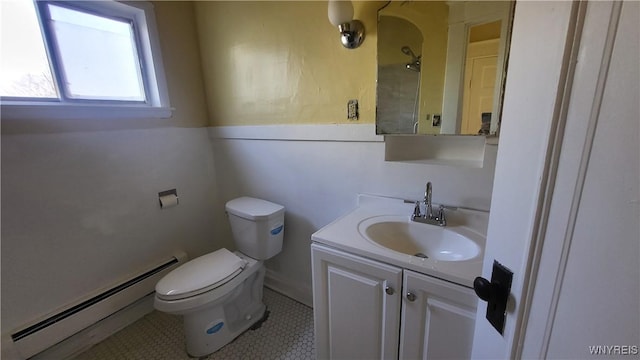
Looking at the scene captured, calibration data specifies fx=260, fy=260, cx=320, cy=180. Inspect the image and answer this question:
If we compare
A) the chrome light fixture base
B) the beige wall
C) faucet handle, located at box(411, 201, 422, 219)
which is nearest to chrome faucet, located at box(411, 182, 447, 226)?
faucet handle, located at box(411, 201, 422, 219)

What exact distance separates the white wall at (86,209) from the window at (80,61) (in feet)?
0.48

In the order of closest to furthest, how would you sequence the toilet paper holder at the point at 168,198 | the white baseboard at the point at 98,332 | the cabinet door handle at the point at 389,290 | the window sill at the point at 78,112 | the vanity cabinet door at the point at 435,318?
the vanity cabinet door at the point at 435,318 → the cabinet door handle at the point at 389,290 → the window sill at the point at 78,112 → the white baseboard at the point at 98,332 → the toilet paper holder at the point at 168,198

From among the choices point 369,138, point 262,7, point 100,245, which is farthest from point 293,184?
point 100,245

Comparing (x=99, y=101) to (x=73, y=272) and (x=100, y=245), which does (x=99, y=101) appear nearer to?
(x=100, y=245)

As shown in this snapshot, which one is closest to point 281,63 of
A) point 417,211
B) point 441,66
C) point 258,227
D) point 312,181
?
point 312,181

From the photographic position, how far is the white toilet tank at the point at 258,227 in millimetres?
1551

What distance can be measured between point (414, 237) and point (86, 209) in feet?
5.74

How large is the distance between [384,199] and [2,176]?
1.78 m

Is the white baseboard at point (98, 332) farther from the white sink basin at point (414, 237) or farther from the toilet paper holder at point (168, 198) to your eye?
the white sink basin at point (414, 237)

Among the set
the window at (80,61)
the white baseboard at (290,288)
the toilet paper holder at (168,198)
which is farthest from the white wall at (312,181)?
the window at (80,61)

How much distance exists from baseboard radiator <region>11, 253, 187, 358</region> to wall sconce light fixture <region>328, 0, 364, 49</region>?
1.79 m

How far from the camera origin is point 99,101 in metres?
1.50

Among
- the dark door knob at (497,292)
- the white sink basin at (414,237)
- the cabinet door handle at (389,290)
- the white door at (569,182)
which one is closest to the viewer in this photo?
the white door at (569,182)

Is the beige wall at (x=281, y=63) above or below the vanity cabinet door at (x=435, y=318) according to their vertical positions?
above
